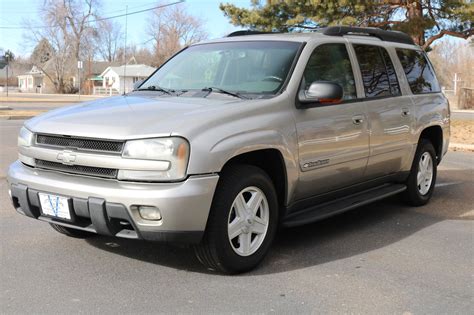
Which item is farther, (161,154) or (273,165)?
(273,165)

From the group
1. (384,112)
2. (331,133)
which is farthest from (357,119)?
(384,112)

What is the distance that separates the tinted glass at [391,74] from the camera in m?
5.92

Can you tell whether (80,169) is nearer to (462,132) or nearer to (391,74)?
(391,74)

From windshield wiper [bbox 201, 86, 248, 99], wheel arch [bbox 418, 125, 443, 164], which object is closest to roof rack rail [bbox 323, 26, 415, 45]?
wheel arch [bbox 418, 125, 443, 164]

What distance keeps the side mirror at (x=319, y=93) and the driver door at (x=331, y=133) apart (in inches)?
3.1

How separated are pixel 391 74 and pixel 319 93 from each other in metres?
1.85

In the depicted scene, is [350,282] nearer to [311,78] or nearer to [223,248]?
[223,248]

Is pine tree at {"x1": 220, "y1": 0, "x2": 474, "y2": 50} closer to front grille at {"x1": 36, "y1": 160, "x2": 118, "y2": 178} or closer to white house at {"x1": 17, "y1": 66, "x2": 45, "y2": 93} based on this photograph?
front grille at {"x1": 36, "y1": 160, "x2": 118, "y2": 178}

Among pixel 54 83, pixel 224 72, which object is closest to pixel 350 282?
pixel 224 72

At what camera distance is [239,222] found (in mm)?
4062

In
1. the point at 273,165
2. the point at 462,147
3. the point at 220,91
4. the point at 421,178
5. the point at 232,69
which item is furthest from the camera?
the point at 462,147

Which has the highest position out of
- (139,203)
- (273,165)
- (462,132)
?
(273,165)

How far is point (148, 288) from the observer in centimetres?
378

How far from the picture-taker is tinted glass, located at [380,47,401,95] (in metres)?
5.92
